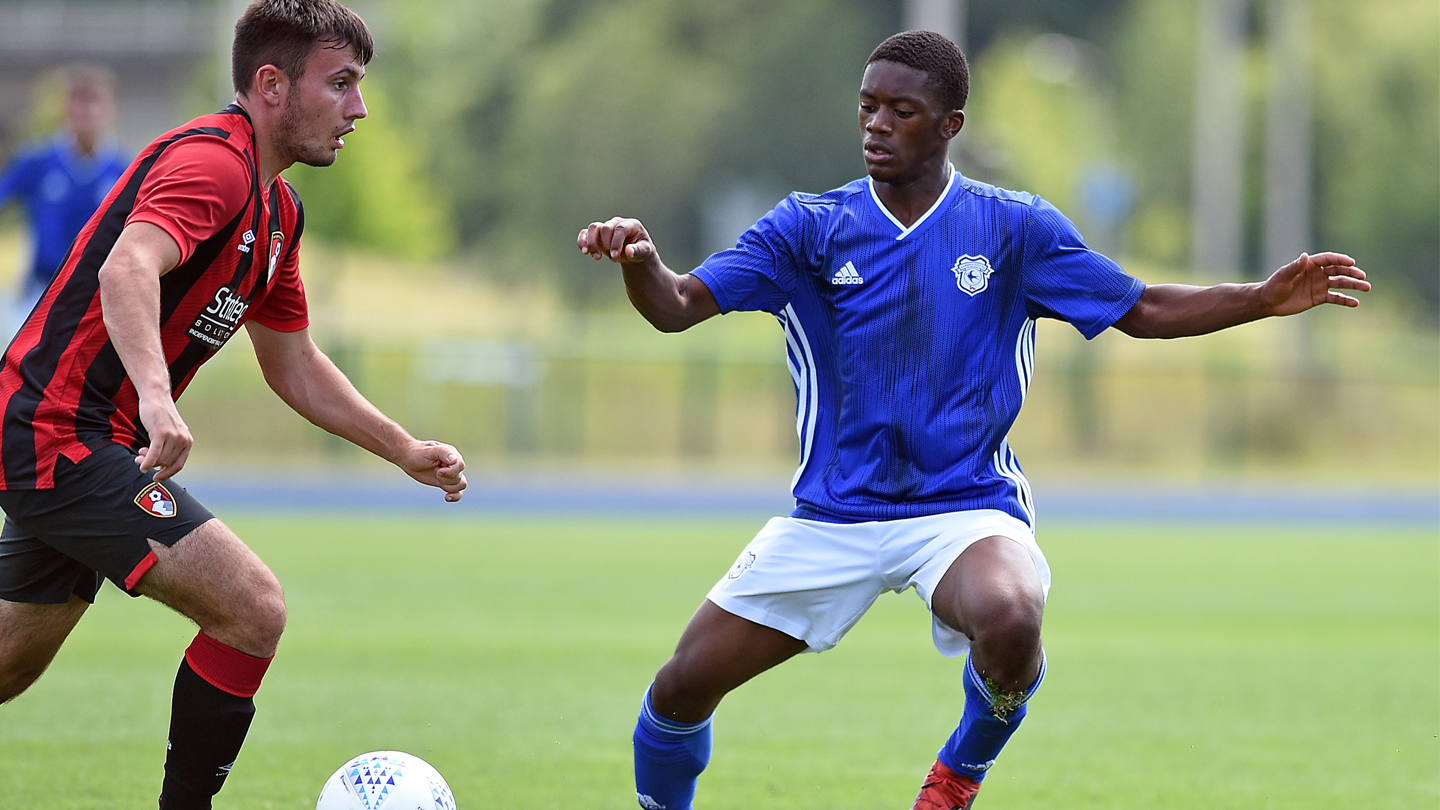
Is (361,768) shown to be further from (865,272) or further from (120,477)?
(865,272)

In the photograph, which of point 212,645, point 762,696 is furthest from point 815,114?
point 212,645

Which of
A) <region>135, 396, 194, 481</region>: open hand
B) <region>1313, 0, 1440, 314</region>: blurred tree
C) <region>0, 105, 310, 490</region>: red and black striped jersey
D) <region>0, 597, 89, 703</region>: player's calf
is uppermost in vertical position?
<region>1313, 0, 1440, 314</region>: blurred tree

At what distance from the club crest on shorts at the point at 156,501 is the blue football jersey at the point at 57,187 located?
6.65 metres

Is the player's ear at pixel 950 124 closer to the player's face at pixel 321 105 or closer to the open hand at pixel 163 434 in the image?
the player's face at pixel 321 105

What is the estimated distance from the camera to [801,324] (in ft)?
16.7

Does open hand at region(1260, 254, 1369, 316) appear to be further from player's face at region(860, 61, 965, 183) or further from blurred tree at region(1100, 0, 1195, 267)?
blurred tree at region(1100, 0, 1195, 267)

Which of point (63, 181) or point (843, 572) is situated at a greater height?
point (63, 181)

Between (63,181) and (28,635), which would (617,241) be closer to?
(28,635)

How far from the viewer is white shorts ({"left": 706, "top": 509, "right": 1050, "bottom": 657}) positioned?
4.79m

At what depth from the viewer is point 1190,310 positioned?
4.94 metres

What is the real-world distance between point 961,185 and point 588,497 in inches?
730

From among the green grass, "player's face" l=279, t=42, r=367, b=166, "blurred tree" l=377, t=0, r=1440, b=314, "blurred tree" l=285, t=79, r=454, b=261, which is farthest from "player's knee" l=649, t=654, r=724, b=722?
"blurred tree" l=377, t=0, r=1440, b=314

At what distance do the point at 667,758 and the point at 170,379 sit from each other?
5.82 feet

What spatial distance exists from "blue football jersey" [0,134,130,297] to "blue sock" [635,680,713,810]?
6745 mm
